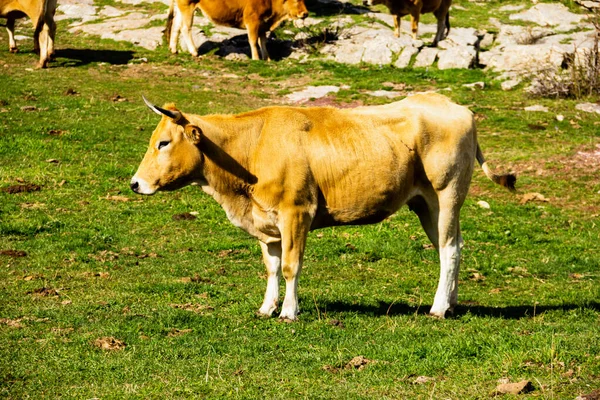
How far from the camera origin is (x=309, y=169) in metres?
10.5

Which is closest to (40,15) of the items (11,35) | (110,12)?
(11,35)

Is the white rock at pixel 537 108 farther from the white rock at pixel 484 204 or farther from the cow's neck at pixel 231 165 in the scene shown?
the cow's neck at pixel 231 165

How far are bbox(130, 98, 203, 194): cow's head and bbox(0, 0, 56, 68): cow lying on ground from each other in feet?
54.5

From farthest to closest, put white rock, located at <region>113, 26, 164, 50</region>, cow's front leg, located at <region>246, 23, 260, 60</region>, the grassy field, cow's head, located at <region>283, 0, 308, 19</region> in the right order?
white rock, located at <region>113, 26, 164, 50</region> < cow's head, located at <region>283, 0, 308, 19</region> < cow's front leg, located at <region>246, 23, 260, 60</region> < the grassy field

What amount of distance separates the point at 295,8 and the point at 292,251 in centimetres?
2060

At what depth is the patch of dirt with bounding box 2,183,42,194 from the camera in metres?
16.7

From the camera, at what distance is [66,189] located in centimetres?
1714

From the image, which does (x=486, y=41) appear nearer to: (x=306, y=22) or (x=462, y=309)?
(x=306, y=22)

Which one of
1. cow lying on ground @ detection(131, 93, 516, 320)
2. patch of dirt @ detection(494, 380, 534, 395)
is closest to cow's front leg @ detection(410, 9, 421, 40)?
cow lying on ground @ detection(131, 93, 516, 320)

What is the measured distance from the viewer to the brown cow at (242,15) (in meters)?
29.0

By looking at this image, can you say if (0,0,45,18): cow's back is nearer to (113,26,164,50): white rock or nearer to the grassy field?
the grassy field

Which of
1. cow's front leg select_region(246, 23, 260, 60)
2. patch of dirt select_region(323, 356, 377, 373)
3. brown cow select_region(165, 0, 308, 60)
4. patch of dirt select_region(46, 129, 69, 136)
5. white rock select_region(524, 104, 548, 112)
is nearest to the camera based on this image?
patch of dirt select_region(323, 356, 377, 373)

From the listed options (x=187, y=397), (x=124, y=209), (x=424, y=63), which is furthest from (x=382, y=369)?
(x=424, y=63)

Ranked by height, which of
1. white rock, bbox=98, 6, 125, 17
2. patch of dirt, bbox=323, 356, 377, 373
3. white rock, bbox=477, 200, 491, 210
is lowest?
white rock, bbox=477, 200, 491, 210
